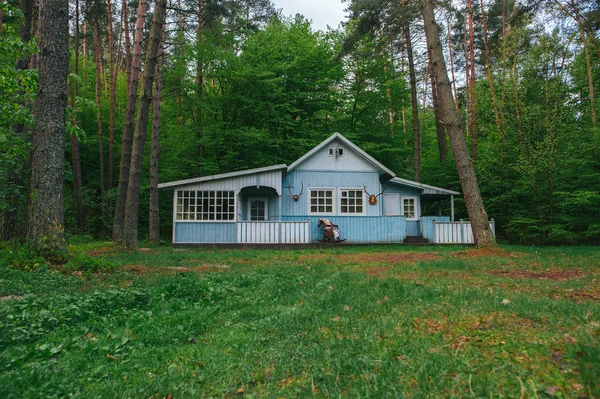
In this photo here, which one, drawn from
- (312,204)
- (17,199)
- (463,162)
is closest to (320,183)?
(312,204)

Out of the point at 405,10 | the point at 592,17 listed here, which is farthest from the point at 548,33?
the point at 405,10

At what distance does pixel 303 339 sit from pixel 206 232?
531 inches

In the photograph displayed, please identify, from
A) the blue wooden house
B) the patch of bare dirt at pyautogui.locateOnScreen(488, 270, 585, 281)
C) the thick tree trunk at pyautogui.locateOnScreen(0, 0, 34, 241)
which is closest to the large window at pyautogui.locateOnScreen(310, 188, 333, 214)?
the blue wooden house

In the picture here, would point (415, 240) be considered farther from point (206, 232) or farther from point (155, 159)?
point (155, 159)

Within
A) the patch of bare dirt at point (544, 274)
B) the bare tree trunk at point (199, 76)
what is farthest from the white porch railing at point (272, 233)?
the patch of bare dirt at point (544, 274)

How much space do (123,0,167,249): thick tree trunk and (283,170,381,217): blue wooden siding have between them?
6837 mm

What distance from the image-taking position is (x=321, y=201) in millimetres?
17078

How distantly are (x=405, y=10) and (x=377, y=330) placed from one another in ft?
49.3

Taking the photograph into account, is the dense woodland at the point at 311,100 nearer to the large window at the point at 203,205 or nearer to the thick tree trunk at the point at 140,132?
the thick tree trunk at the point at 140,132

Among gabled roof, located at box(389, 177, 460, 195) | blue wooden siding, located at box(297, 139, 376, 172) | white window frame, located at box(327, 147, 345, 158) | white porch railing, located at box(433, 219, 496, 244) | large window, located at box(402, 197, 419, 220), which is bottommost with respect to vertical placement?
white porch railing, located at box(433, 219, 496, 244)

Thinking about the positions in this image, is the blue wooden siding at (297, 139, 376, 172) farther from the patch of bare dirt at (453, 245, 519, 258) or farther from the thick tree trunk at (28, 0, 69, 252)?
the thick tree trunk at (28, 0, 69, 252)

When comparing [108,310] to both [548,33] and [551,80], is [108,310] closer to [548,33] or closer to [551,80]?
[551,80]

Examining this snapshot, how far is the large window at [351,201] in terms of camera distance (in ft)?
56.0

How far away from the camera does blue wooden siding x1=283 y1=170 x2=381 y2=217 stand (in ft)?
55.7
